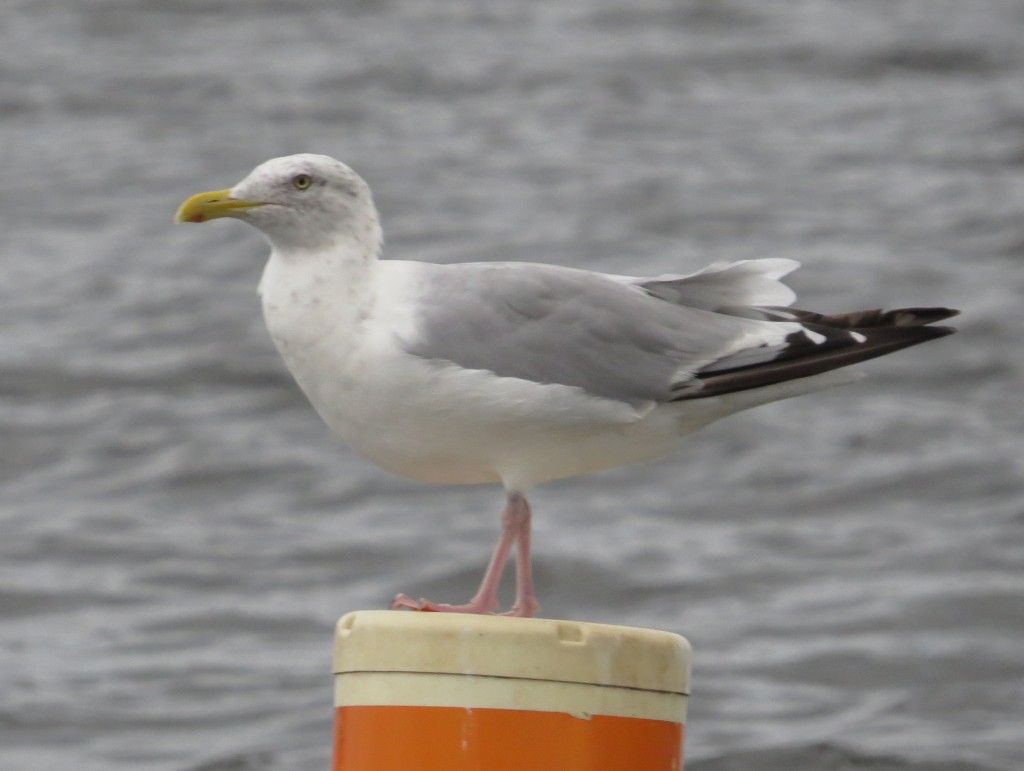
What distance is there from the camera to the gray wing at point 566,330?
13.1ft

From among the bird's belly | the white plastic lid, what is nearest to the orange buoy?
the white plastic lid

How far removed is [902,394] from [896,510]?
1921 mm

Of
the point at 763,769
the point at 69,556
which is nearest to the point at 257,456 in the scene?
the point at 69,556

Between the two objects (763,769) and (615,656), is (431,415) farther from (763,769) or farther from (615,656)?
(763,769)

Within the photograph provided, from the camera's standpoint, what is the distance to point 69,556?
480 inches

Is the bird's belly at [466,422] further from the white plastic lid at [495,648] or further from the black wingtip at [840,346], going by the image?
the white plastic lid at [495,648]

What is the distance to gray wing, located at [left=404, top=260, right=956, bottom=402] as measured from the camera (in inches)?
157

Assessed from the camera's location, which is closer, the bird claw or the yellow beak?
the bird claw

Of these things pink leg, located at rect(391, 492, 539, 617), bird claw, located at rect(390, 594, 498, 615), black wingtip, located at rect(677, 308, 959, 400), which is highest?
black wingtip, located at rect(677, 308, 959, 400)

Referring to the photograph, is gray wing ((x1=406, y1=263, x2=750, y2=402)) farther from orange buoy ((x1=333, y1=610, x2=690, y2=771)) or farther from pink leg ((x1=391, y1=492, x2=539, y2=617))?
orange buoy ((x1=333, y1=610, x2=690, y2=771))

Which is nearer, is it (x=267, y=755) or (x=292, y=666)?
(x=267, y=755)

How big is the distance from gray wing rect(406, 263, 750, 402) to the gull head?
7.9 inches

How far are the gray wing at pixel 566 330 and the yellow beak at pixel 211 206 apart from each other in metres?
0.41

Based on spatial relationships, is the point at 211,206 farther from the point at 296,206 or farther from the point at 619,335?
the point at 619,335
